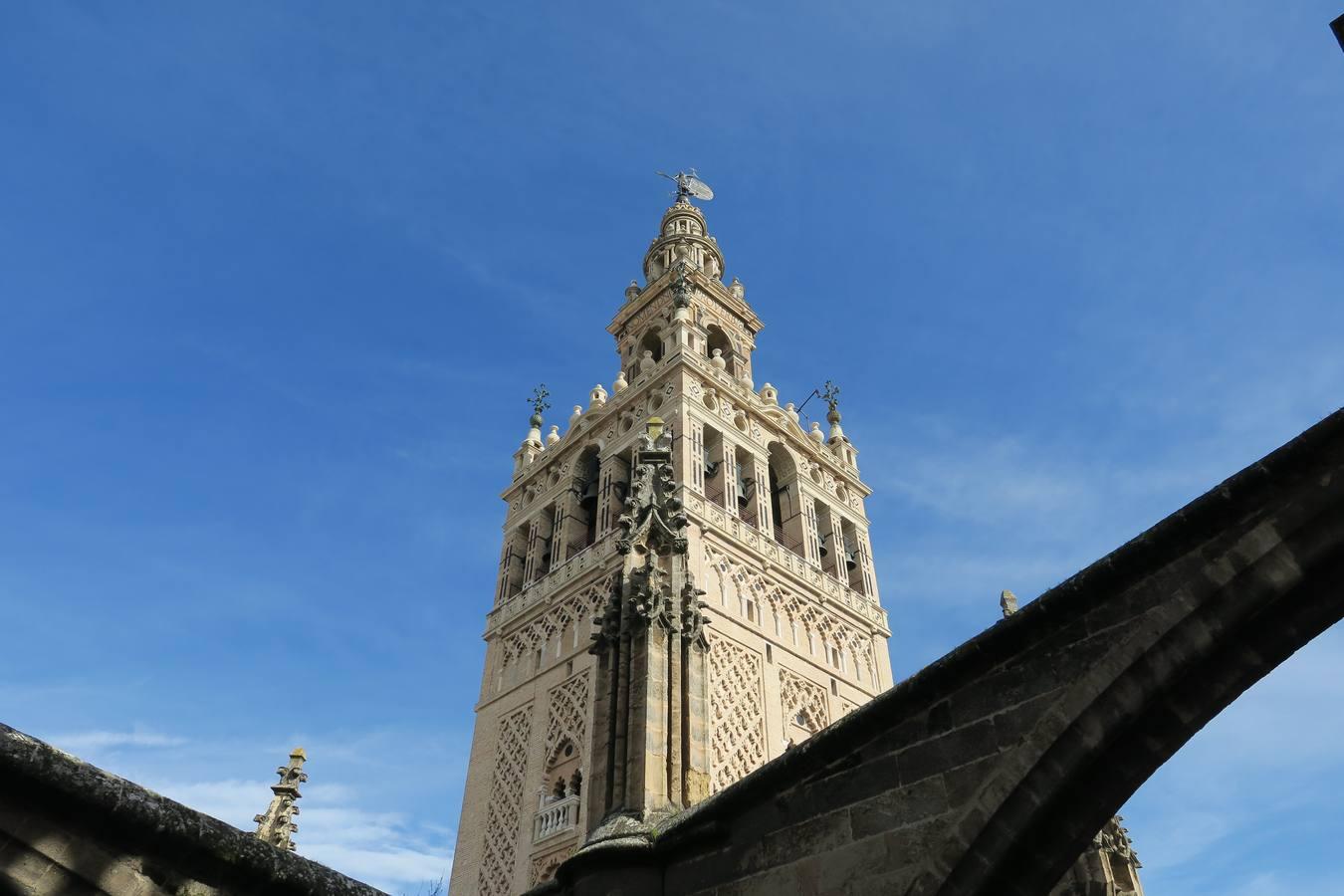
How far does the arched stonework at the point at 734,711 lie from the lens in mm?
17844

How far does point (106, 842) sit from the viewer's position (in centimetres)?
412

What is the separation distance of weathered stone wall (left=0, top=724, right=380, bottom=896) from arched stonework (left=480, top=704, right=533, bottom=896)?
15.5 metres

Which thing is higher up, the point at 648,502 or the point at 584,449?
the point at 584,449

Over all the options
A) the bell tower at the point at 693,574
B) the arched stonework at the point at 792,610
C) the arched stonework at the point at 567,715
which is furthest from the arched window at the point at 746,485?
the arched stonework at the point at 567,715

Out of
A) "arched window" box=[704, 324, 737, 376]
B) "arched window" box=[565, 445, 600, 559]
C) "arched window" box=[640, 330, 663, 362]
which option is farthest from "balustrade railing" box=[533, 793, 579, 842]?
"arched window" box=[704, 324, 737, 376]

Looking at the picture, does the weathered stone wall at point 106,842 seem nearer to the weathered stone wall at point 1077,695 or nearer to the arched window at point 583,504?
the weathered stone wall at point 1077,695

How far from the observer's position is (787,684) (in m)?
20.9

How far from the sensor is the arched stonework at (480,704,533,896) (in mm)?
19094

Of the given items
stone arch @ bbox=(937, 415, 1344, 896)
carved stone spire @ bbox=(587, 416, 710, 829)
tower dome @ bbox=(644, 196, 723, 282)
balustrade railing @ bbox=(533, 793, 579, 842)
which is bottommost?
stone arch @ bbox=(937, 415, 1344, 896)

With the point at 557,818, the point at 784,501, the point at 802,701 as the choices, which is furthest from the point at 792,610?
the point at 557,818

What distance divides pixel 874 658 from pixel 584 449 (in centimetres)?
917

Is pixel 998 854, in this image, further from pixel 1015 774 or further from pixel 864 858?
pixel 864 858

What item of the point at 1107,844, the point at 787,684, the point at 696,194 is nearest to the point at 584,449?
the point at 787,684

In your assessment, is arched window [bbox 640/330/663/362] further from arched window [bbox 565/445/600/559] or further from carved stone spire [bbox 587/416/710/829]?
carved stone spire [bbox 587/416/710/829]
